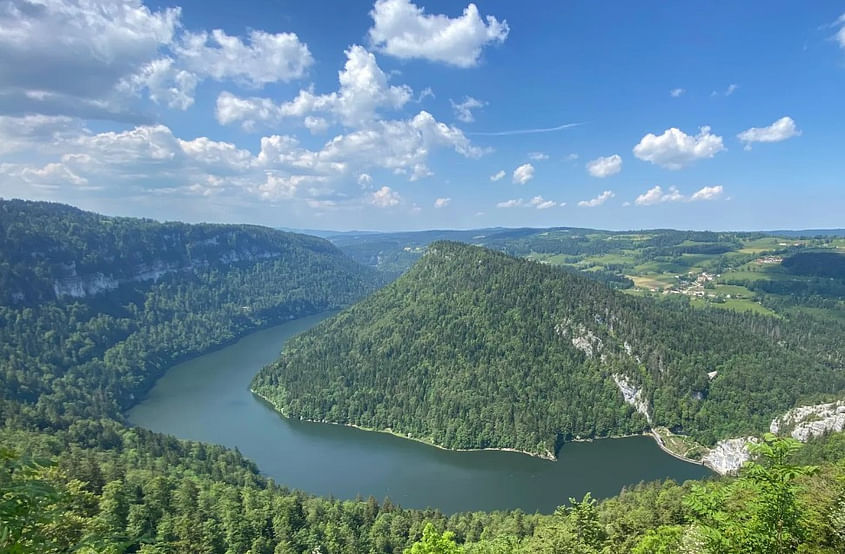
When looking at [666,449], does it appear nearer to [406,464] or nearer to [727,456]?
[727,456]

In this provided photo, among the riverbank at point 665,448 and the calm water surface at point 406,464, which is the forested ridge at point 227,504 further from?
the riverbank at point 665,448

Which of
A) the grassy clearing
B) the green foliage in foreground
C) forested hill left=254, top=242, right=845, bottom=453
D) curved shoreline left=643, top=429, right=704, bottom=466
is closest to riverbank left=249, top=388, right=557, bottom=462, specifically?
forested hill left=254, top=242, right=845, bottom=453

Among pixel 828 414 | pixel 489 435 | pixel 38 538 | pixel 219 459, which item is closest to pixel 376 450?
pixel 489 435

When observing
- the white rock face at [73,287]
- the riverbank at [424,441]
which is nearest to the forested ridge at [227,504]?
the riverbank at [424,441]

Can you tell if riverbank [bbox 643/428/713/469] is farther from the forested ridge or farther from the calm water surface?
the forested ridge

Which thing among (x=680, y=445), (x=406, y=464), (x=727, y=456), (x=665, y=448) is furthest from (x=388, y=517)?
(x=680, y=445)

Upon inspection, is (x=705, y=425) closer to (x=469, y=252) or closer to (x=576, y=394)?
(x=576, y=394)
